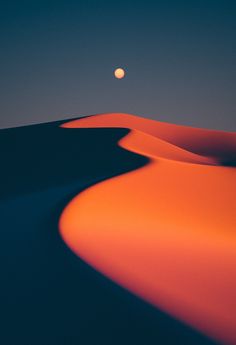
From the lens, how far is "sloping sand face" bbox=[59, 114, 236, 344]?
244 cm

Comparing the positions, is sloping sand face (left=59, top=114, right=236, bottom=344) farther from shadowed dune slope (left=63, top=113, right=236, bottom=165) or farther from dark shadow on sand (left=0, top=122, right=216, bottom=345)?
shadowed dune slope (left=63, top=113, right=236, bottom=165)

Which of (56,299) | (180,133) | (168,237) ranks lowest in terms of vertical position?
(180,133)

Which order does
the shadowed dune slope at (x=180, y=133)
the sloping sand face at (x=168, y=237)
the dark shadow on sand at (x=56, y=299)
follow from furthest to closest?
the shadowed dune slope at (x=180, y=133) < the sloping sand face at (x=168, y=237) < the dark shadow on sand at (x=56, y=299)

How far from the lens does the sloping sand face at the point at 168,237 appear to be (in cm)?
244

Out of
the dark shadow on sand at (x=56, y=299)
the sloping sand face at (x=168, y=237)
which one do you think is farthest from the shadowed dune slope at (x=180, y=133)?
the dark shadow on sand at (x=56, y=299)

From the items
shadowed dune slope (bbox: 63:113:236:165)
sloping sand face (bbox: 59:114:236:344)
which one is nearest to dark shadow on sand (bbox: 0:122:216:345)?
sloping sand face (bbox: 59:114:236:344)

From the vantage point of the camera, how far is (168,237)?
368 cm

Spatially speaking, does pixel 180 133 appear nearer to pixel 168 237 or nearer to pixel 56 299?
pixel 168 237

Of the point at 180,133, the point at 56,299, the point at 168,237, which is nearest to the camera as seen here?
the point at 56,299

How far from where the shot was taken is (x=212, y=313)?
90.2 inches

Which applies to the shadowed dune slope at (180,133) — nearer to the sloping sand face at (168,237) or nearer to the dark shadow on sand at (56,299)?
the sloping sand face at (168,237)

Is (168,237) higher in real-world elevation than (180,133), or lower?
higher

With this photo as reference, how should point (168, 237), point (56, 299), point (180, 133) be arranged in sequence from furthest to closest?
point (180, 133) → point (168, 237) → point (56, 299)

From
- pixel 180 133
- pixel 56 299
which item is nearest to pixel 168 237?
pixel 56 299
